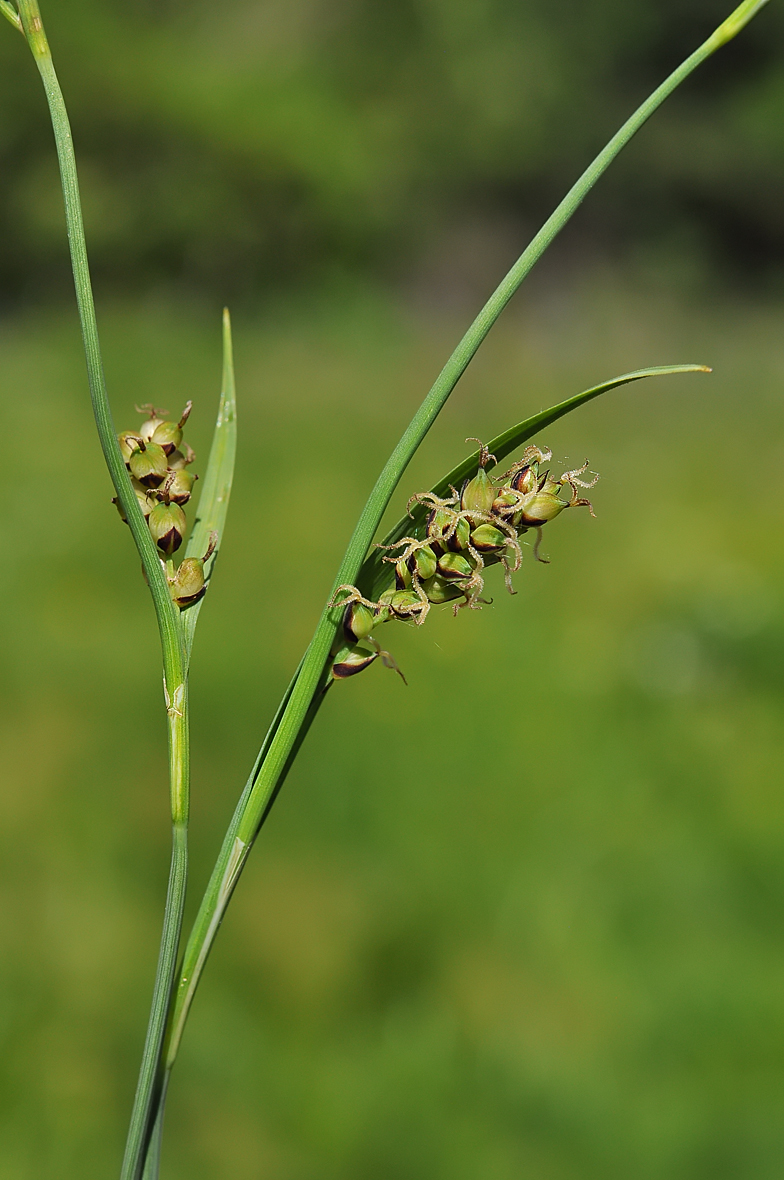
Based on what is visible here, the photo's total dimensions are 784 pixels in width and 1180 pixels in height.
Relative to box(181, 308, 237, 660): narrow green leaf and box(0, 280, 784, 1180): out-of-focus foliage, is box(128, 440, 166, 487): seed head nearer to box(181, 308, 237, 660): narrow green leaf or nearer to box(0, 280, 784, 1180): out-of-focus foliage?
box(181, 308, 237, 660): narrow green leaf

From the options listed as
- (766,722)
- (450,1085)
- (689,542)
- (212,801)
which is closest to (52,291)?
(689,542)

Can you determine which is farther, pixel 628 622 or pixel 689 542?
pixel 689 542

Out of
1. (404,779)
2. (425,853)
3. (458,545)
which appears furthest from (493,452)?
(404,779)

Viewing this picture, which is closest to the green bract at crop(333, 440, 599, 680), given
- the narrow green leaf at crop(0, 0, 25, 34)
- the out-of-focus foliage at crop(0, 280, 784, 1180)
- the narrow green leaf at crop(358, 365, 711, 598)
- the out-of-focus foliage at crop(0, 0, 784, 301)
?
the narrow green leaf at crop(358, 365, 711, 598)

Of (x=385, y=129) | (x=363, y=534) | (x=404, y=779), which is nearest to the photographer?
(x=363, y=534)

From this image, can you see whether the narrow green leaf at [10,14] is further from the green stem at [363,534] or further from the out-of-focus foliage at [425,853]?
the out-of-focus foliage at [425,853]

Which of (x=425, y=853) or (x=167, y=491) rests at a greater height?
(x=425, y=853)

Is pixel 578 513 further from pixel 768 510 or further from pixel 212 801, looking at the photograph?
pixel 212 801

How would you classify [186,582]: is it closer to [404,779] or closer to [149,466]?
[149,466]
